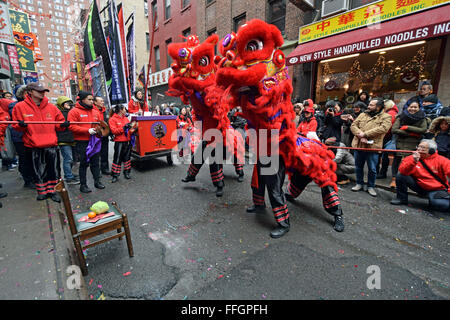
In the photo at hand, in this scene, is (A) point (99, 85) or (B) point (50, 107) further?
(A) point (99, 85)

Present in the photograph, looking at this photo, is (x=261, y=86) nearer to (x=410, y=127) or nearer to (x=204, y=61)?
(x=204, y=61)

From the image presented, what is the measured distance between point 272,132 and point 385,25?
22.2ft

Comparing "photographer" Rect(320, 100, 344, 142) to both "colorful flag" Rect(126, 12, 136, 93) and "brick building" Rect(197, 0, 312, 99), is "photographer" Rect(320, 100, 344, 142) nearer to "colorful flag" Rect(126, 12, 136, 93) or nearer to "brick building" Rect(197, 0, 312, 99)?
"brick building" Rect(197, 0, 312, 99)

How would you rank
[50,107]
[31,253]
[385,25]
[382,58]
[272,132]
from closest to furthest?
[31,253], [272,132], [50,107], [385,25], [382,58]

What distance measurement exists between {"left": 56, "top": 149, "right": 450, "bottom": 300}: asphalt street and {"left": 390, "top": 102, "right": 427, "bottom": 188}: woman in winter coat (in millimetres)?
1190

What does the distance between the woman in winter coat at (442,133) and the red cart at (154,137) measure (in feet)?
19.0

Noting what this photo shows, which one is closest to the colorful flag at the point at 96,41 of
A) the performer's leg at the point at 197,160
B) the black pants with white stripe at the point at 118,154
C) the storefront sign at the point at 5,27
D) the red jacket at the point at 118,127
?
the red jacket at the point at 118,127

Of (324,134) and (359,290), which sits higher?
(324,134)

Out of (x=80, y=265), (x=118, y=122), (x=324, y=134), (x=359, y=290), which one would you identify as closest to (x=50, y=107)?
(x=118, y=122)

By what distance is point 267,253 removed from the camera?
2428mm

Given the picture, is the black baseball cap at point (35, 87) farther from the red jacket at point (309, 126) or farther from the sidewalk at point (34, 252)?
the red jacket at point (309, 126)

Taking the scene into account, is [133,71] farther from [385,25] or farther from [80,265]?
[385,25]

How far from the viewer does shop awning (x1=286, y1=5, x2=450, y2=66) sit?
520 centimetres

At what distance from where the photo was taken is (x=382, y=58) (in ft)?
24.9
